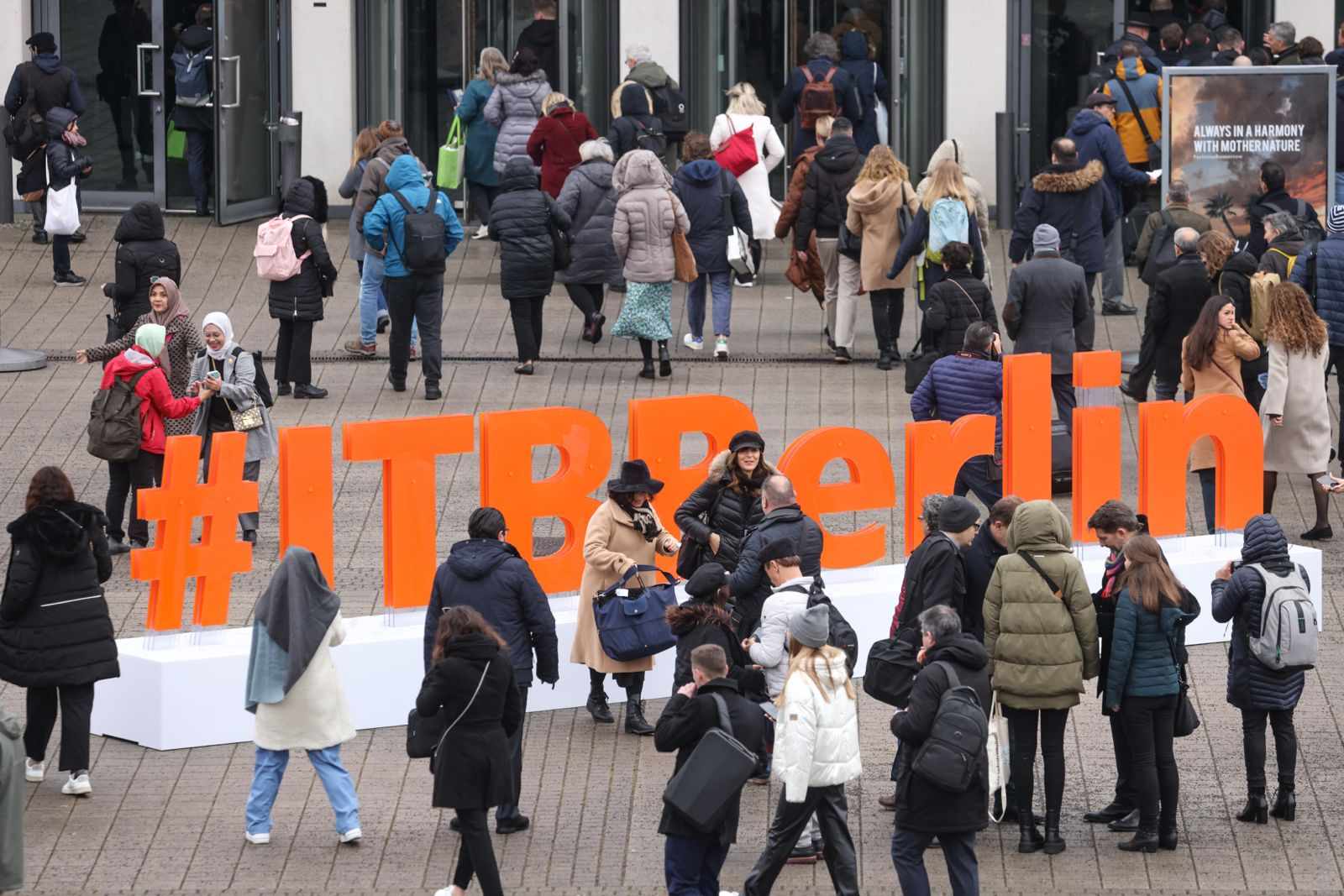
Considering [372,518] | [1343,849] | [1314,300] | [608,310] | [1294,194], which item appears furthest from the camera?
[608,310]

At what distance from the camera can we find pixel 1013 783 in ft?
31.8

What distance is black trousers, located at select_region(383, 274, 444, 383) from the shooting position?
1678 cm

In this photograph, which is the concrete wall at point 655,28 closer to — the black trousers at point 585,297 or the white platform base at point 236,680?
the black trousers at point 585,297

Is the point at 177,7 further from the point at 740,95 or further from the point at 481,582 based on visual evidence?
the point at 481,582

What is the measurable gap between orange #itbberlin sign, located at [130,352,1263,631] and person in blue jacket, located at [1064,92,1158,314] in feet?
19.6

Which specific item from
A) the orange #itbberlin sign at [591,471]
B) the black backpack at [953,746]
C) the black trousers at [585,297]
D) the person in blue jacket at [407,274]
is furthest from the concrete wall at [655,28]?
the black backpack at [953,746]

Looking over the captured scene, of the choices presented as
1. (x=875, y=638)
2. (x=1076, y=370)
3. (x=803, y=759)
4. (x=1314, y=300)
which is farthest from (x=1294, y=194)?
(x=803, y=759)

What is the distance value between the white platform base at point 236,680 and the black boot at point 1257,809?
255 cm

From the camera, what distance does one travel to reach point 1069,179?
18.0 metres

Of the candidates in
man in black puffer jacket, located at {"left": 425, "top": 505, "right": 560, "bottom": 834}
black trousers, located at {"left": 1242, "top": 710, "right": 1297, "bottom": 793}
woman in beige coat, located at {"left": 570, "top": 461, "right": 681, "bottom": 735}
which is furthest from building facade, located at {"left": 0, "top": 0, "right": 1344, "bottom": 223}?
black trousers, located at {"left": 1242, "top": 710, "right": 1297, "bottom": 793}

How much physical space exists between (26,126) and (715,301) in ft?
21.7

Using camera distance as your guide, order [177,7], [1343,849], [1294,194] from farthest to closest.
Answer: [177,7] < [1294,194] < [1343,849]

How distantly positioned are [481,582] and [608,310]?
400 inches

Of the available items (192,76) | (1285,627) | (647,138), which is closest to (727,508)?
(1285,627)
